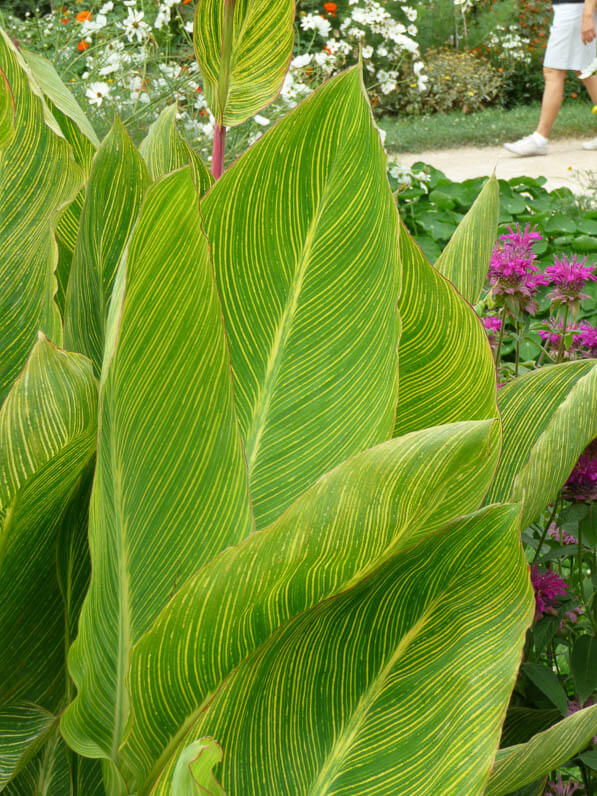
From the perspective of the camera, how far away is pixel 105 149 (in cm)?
62

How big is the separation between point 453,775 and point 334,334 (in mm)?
273

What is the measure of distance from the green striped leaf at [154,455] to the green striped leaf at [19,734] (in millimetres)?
55

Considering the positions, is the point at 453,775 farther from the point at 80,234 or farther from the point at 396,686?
the point at 80,234

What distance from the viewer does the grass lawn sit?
8781 millimetres

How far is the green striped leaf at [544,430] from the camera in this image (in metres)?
0.61

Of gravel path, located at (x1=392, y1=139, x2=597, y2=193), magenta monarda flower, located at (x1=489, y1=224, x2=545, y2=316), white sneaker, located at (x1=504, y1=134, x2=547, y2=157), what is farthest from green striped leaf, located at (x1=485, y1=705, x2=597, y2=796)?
white sneaker, located at (x1=504, y1=134, x2=547, y2=157)

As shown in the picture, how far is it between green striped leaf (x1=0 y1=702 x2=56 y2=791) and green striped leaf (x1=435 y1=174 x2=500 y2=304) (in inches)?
20.9

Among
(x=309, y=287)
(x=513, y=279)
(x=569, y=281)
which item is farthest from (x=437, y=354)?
(x=569, y=281)

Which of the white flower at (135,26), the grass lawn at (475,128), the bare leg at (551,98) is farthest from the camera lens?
the grass lawn at (475,128)

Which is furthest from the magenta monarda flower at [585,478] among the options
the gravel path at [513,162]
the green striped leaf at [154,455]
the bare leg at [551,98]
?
the bare leg at [551,98]

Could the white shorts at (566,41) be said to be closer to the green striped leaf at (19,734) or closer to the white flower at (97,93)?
the white flower at (97,93)

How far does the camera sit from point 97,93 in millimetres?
3531

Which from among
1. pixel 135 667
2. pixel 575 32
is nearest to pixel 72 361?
pixel 135 667

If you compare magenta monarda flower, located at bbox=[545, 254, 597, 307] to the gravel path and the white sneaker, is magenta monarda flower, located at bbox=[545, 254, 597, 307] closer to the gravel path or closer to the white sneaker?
the gravel path
